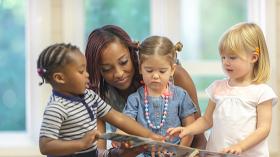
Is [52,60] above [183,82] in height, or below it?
above

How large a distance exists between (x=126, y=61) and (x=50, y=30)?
1.11 metres

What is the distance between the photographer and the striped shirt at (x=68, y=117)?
1517mm

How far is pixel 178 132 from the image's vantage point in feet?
5.92

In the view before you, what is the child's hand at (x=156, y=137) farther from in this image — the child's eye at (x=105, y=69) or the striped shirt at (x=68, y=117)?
the child's eye at (x=105, y=69)

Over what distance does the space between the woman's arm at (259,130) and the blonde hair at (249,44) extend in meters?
0.10

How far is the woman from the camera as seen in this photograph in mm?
1928

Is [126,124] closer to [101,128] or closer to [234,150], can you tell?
[101,128]

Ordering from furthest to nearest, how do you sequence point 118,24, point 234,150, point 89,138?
point 118,24
point 234,150
point 89,138

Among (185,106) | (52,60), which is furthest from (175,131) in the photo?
(52,60)

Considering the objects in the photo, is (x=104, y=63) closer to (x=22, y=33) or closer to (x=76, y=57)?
(x=76, y=57)

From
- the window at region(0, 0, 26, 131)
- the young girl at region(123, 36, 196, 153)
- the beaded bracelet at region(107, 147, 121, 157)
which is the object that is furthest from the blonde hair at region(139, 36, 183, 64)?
the window at region(0, 0, 26, 131)

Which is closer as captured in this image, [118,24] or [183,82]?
[183,82]

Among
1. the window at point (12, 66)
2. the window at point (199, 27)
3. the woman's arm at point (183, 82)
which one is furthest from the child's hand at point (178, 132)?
the window at point (12, 66)

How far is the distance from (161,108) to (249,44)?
38 cm
